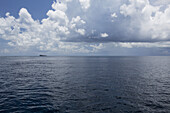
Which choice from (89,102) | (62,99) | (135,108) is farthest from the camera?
(62,99)

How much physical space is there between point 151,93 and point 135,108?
11345 mm

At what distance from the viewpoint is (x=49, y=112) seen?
2073 cm

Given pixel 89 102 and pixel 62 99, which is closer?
pixel 89 102

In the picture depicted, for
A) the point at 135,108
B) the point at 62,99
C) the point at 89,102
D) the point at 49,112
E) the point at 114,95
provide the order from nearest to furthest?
the point at 49,112 → the point at 135,108 → the point at 89,102 → the point at 62,99 → the point at 114,95

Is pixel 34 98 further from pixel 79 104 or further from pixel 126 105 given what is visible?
pixel 126 105

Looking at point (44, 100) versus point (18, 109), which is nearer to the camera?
point (18, 109)

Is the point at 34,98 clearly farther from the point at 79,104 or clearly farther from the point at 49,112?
the point at 79,104

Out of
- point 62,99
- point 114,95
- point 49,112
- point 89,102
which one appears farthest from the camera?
point 114,95

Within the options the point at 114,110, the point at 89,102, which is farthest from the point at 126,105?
the point at 89,102

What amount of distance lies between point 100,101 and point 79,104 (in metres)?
4.72

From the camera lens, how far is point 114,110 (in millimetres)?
21469

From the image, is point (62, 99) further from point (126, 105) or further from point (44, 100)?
point (126, 105)

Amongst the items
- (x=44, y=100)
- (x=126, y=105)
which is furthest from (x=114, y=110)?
(x=44, y=100)

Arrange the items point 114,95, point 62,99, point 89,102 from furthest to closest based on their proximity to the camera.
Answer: point 114,95
point 62,99
point 89,102
